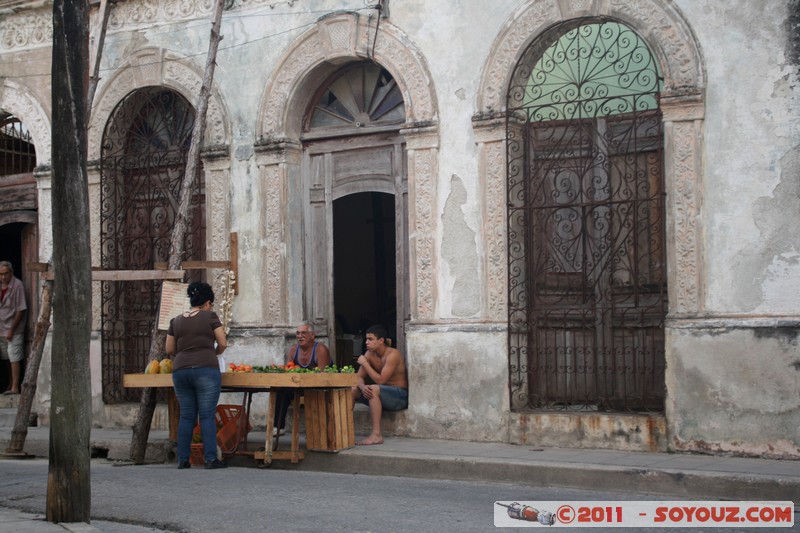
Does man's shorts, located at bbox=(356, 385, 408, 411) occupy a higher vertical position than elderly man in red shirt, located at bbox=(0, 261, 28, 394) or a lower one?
lower

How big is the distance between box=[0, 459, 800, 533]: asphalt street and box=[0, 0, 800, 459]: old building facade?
173 cm

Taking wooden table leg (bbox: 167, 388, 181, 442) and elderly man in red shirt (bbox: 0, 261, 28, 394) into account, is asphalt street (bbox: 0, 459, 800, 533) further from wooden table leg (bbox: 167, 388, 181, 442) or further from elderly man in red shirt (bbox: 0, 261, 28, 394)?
elderly man in red shirt (bbox: 0, 261, 28, 394)

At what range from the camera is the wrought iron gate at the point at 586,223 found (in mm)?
10781

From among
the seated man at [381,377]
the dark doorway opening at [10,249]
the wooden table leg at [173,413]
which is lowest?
the wooden table leg at [173,413]

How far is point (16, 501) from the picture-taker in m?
9.04

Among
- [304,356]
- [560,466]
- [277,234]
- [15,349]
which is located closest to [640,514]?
[560,466]

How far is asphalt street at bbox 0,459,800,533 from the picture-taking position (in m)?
7.67

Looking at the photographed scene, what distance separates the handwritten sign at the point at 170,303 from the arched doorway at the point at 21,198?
15.2ft

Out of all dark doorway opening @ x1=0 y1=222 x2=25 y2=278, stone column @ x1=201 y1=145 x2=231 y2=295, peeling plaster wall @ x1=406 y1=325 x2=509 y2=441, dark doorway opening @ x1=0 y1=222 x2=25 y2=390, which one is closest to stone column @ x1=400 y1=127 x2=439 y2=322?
peeling plaster wall @ x1=406 y1=325 x2=509 y2=441

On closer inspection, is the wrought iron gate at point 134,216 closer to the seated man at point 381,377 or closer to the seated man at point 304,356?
the seated man at point 304,356

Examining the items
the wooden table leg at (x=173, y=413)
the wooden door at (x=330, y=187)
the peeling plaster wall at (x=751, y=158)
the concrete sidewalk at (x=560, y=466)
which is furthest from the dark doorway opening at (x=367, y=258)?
the peeling plaster wall at (x=751, y=158)

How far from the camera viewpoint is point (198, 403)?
10.5 meters

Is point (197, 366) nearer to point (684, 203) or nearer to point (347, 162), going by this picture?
point (347, 162)

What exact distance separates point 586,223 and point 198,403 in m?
3.92
